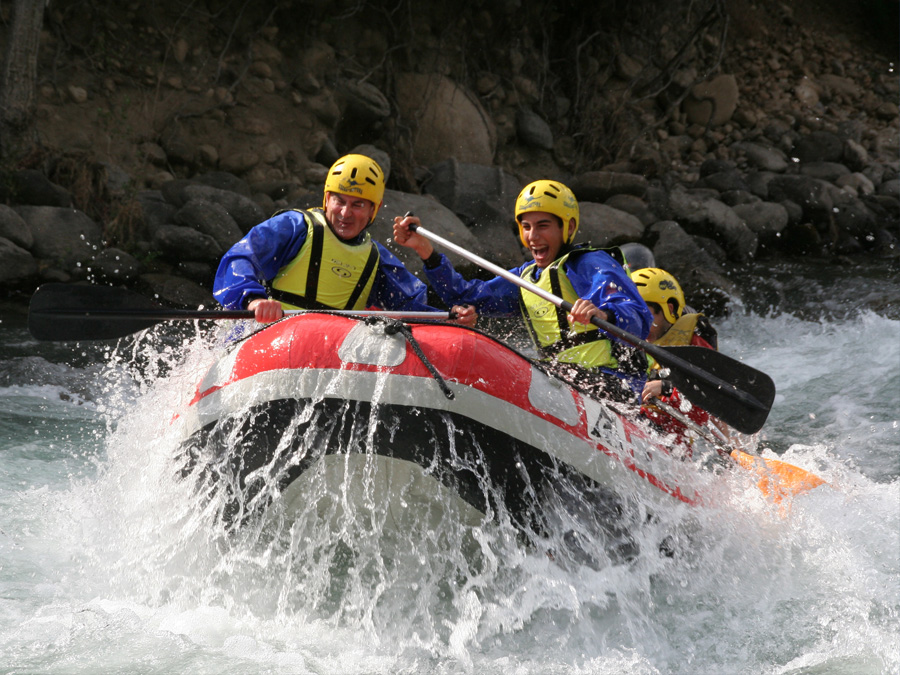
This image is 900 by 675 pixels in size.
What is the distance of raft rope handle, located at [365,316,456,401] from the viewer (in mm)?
3104

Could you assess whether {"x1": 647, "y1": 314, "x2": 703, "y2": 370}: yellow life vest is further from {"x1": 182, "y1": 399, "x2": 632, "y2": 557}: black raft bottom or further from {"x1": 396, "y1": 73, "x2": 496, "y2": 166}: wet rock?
{"x1": 396, "y1": 73, "x2": 496, "y2": 166}: wet rock

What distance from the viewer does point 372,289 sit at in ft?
15.1

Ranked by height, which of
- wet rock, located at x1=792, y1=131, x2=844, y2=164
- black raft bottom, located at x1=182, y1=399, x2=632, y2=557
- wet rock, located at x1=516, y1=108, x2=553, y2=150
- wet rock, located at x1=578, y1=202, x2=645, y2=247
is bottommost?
black raft bottom, located at x1=182, y1=399, x2=632, y2=557

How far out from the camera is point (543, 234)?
172 inches

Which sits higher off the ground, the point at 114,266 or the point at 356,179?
the point at 356,179

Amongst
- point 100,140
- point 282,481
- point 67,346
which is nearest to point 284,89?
point 100,140

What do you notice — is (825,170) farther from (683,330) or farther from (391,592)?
(391,592)

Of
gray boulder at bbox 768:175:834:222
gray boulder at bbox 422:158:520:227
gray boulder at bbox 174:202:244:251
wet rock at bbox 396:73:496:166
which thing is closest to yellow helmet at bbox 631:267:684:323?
gray boulder at bbox 174:202:244:251

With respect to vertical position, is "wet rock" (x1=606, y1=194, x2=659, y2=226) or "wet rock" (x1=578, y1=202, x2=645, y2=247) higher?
"wet rock" (x1=606, y1=194, x2=659, y2=226)

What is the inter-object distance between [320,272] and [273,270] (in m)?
0.22

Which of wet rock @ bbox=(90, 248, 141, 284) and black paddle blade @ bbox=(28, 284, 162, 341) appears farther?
wet rock @ bbox=(90, 248, 141, 284)

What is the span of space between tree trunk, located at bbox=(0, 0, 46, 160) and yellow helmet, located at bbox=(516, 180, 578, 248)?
5422 mm

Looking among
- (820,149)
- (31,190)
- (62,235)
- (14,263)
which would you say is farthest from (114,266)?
(820,149)

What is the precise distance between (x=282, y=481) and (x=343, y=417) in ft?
1.21
